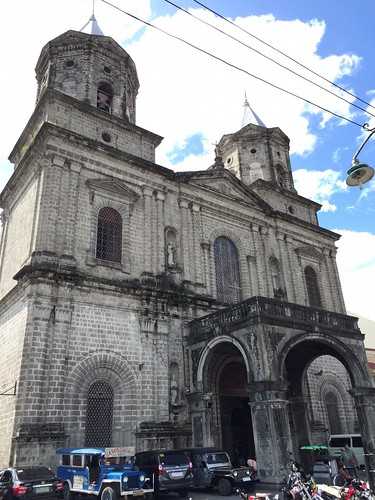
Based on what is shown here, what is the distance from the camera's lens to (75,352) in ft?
52.1

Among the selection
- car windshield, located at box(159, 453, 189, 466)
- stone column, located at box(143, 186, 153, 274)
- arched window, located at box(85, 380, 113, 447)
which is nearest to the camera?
car windshield, located at box(159, 453, 189, 466)

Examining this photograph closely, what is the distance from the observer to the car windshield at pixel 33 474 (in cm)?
1190

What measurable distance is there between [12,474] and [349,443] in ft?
51.2

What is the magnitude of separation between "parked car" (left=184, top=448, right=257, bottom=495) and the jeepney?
1.96m

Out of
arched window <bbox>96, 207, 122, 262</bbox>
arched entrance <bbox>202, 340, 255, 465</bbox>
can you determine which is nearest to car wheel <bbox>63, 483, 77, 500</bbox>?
arched entrance <bbox>202, 340, 255, 465</bbox>

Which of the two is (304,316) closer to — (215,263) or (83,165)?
(215,263)

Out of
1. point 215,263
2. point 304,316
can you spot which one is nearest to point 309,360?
point 304,316

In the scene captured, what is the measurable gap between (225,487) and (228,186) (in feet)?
53.9

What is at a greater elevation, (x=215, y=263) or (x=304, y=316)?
(x=215, y=263)

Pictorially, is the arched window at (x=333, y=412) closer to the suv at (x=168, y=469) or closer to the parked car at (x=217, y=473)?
the parked car at (x=217, y=473)

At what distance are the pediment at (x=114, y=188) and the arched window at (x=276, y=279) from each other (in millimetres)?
9154

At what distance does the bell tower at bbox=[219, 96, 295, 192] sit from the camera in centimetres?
2991

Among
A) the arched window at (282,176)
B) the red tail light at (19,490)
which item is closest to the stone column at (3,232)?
the red tail light at (19,490)

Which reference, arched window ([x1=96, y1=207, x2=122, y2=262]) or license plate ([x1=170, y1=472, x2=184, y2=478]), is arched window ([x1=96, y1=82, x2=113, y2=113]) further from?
license plate ([x1=170, y1=472, x2=184, y2=478])
